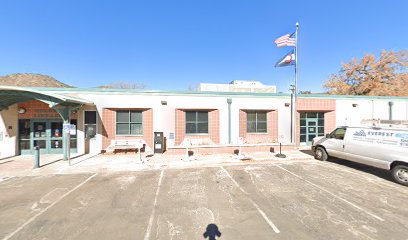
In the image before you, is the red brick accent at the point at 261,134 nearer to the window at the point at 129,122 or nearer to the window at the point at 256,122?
the window at the point at 256,122

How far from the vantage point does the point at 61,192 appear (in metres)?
5.85

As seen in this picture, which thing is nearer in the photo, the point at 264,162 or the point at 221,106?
the point at 264,162

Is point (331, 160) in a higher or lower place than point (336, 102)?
lower

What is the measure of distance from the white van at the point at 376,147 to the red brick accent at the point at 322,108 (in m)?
5.20

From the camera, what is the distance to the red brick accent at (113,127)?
12.2 meters

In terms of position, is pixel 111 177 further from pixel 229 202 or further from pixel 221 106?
pixel 221 106

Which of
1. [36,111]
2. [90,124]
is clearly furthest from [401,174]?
[36,111]

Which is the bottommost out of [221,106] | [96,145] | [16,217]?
[16,217]

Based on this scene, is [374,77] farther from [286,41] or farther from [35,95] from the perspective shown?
[35,95]

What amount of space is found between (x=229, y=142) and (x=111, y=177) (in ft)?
27.8

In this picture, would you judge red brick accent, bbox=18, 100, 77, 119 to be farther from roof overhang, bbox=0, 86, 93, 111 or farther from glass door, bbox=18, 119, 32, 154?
roof overhang, bbox=0, 86, 93, 111

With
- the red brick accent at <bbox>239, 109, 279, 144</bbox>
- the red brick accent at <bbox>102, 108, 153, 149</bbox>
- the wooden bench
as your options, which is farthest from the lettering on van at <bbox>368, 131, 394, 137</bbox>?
the red brick accent at <bbox>102, 108, 153, 149</bbox>

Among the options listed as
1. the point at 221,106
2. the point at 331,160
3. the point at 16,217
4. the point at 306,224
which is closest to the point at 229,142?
the point at 221,106

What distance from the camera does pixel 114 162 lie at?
31.6 ft
